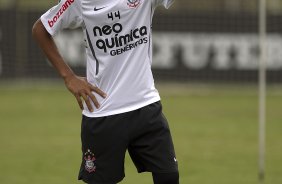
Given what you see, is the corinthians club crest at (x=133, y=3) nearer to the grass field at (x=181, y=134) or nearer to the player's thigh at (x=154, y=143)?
the player's thigh at (x=154, y=143)

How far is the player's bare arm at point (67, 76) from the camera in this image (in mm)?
5551

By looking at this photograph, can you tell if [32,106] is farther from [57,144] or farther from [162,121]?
[162,121]

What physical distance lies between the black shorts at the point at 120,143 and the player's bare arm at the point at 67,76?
6.5 inches

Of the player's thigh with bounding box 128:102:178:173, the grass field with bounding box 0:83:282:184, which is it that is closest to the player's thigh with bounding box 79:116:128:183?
the player's thigh with bounding box 128:102:178:173

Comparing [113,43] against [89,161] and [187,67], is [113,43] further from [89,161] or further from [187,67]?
[187,67]

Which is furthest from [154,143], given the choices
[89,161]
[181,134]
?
[181,134]

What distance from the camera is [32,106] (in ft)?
56.5

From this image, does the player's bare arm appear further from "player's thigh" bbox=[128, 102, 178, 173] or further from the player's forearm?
"player's thigh" bbox=[128, 102, 178, 173]

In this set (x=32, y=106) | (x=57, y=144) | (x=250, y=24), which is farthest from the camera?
(x=250, y=24)

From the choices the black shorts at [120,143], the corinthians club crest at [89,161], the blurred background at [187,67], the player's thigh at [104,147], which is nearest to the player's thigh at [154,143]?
the black shorts at [120,143]

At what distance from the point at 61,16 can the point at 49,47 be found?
243 millimetres

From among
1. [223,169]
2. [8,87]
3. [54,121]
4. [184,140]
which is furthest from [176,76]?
[223,169]

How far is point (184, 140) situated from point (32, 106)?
554 centimetres

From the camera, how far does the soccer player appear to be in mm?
5539
